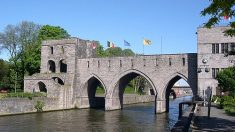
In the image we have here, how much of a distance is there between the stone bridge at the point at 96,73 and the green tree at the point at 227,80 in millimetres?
4862

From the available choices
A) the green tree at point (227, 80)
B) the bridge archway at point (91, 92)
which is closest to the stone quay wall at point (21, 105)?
the bridge archway at point (91, 92)

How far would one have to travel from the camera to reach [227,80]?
3903cm

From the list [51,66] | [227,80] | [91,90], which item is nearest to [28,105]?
[91,90]

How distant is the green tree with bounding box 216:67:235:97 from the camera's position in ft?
127

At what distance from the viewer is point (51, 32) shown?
2670 inches

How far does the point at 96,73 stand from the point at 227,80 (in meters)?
20.3

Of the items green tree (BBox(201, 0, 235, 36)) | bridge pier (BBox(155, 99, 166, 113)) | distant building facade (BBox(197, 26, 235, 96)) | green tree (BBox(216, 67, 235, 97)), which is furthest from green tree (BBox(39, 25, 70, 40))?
green tree (BBox(201, 0, 235, 36))

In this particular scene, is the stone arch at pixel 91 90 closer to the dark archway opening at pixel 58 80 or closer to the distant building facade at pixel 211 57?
the dark archway opening at pixel 58 80

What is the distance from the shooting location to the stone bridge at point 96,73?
4700cm

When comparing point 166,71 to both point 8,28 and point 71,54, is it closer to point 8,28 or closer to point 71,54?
point 71,54

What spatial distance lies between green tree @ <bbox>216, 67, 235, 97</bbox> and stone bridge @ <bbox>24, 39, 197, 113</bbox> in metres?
4.86

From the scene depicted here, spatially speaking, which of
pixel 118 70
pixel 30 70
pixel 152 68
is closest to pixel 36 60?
pixel 30 70

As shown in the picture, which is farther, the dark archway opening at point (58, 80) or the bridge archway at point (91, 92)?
the bridge archway at point (91, 92)

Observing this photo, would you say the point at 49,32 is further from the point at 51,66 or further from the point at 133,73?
the point at 133,73
